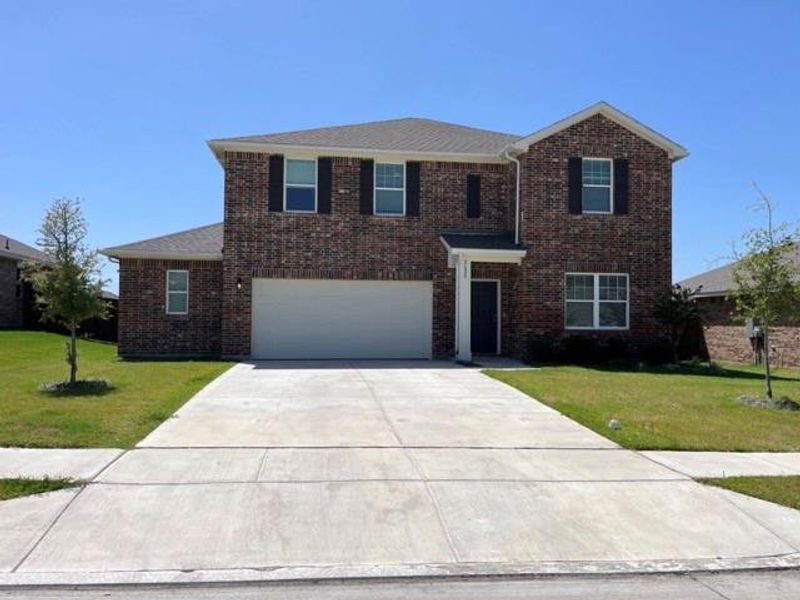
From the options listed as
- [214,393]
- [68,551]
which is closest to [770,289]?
[214,393]

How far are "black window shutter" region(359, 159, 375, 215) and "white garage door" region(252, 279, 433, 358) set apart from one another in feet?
6.84

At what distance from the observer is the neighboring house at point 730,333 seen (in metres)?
22.8

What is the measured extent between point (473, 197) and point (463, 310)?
3.64 metres

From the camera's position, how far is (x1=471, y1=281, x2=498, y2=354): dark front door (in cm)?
2180

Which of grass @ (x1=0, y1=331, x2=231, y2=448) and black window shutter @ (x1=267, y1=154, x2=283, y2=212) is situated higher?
black window shutter @ (x1=267, y1=154, x2=283, y2=212)

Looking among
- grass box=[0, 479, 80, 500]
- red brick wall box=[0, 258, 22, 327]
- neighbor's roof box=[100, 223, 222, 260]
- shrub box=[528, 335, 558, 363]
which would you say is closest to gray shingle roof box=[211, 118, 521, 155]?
neighbor's roof box=[100, 223, 222, 260]

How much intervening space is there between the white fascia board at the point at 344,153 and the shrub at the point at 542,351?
17.5ft

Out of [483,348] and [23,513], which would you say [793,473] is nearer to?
[23,513]

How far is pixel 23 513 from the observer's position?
6.57 meters

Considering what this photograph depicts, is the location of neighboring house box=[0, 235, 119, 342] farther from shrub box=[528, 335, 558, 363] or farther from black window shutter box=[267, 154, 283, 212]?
shrub box=[528, 335, 558, 363]

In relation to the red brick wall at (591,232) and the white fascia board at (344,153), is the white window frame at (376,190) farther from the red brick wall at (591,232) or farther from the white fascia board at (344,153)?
the red brick wall at (591,232)

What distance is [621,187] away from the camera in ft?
68.8

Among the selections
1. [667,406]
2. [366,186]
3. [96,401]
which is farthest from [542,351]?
[96,401]

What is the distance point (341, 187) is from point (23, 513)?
15.4 m
